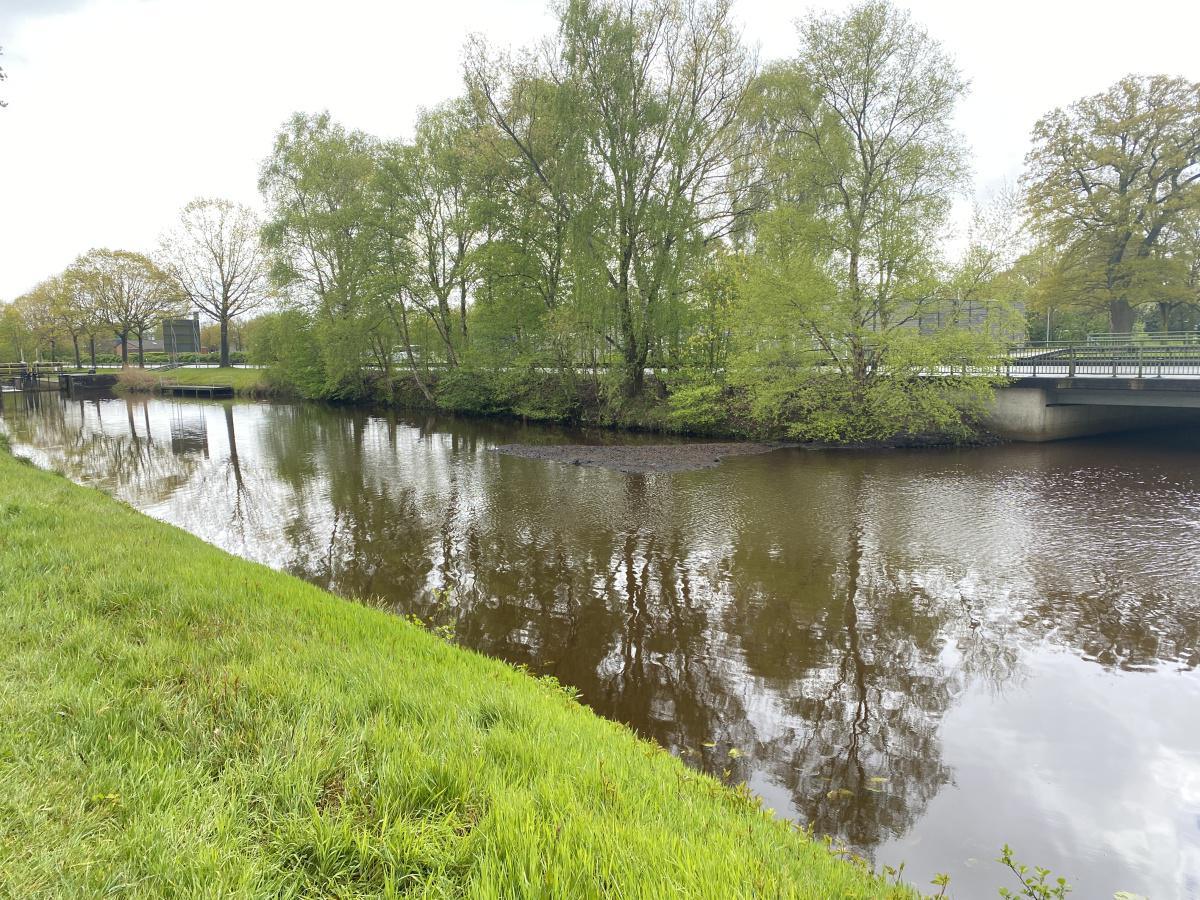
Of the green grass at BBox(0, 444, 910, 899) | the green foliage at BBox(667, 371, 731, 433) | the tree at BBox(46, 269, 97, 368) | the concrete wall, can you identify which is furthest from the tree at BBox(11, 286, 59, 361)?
the concrete wall

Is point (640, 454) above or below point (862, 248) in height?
below

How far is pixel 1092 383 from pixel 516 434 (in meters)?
20.5

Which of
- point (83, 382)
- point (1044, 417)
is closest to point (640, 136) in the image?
point (1044, 417)

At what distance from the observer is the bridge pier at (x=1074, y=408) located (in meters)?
19.3

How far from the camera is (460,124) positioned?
29.5 metres

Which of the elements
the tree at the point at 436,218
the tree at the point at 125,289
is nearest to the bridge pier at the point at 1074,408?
the tree at the point at 436,218

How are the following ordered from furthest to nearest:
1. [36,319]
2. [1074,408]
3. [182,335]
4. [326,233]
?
[182,335]
[36,319]
[326,233]
[1074,408]

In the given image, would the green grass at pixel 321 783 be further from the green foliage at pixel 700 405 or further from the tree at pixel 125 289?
the tree at pixel 125 289

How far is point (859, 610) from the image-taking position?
8.40 m

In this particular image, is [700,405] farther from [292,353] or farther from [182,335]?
[182,335]

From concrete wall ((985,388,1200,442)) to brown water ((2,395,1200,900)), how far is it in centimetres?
280

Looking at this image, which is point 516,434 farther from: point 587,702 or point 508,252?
point 587,702

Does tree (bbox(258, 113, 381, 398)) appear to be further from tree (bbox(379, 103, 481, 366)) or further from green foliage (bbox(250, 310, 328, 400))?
tree (bbox(379, 103, 481, 366))

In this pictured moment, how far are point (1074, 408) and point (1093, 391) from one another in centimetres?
149
